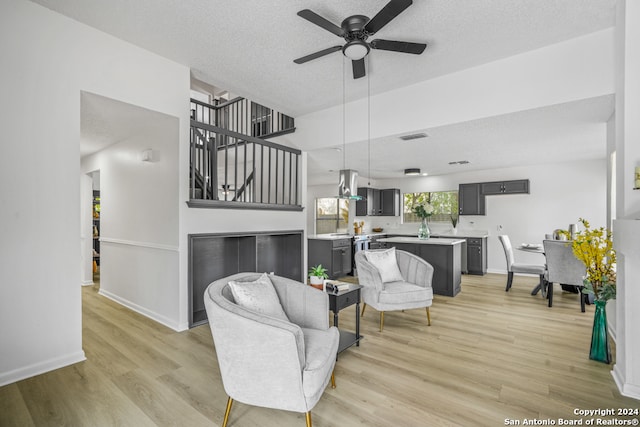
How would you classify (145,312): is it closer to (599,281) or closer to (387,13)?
(387,13)

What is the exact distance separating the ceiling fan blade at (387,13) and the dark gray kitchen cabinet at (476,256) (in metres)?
5.92

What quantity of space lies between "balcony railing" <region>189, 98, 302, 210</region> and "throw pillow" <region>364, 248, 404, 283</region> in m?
1.61

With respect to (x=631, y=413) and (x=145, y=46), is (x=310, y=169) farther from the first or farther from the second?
(x=631, y=413)

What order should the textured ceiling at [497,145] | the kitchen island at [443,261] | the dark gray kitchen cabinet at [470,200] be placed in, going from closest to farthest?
the textured ceiling at [497,145] < the kitchen island at [443,261] < the dark gray kitchen cabinet at [470,200]

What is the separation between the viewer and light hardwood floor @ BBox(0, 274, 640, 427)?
1995mm

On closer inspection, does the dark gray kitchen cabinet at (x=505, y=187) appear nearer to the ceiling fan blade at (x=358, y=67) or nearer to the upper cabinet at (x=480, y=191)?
the upper cabinet at (x=480, y=191)

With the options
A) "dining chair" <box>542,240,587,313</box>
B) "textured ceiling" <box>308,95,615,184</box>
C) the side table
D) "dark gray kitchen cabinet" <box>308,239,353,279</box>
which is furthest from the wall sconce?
"dining chair" <box>542,240,587,313</box>

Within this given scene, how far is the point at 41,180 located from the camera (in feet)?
8.48

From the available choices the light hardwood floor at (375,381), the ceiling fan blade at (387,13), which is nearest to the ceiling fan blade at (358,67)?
the ceiling fan blade at (387,13)

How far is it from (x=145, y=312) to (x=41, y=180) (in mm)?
2067

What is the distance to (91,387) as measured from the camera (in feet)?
7.70

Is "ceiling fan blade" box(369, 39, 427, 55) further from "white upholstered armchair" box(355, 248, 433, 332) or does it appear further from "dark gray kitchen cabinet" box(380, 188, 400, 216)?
"dark gray kitchen cabinet" box(380, 188, 400, 216)

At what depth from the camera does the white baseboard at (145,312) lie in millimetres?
3578

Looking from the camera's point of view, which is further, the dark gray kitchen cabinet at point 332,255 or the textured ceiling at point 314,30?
the dark gray kitchen cabinet at point 332,255
